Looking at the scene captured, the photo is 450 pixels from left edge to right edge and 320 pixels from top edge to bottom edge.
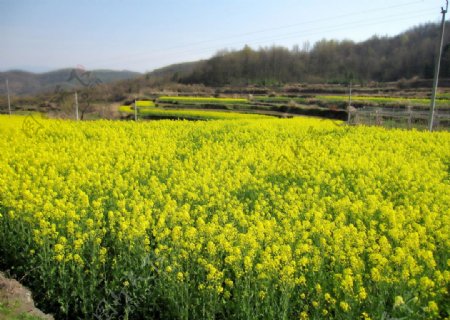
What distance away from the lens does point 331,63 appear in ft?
261

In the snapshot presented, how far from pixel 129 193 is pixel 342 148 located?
6722mm

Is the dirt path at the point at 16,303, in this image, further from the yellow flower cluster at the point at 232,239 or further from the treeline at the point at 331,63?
the treeline at the point at 331,63

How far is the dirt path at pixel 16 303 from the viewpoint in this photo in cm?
419

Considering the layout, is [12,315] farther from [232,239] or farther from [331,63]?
[331,63]

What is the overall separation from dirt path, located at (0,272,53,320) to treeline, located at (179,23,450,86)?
66.1 m

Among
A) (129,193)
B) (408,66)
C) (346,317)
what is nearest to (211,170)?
(129,193)

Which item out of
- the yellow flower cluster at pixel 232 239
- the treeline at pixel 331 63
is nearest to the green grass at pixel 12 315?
the yellow flower cluster at pixel 232 239

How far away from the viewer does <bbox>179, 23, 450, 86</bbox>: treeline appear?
224 feet

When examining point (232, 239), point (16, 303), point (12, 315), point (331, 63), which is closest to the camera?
point (12, 315)

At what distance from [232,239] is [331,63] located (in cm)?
7996

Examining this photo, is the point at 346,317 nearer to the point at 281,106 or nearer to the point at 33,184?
the point at 33,184

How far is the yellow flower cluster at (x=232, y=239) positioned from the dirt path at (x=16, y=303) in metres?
0.23

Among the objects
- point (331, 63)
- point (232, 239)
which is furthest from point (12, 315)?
point (331, 63)

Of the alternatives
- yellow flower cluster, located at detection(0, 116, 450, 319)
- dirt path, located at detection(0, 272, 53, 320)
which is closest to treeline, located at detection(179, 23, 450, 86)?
yellow flower cluster, located at detection(0, 116, 450, 319)
